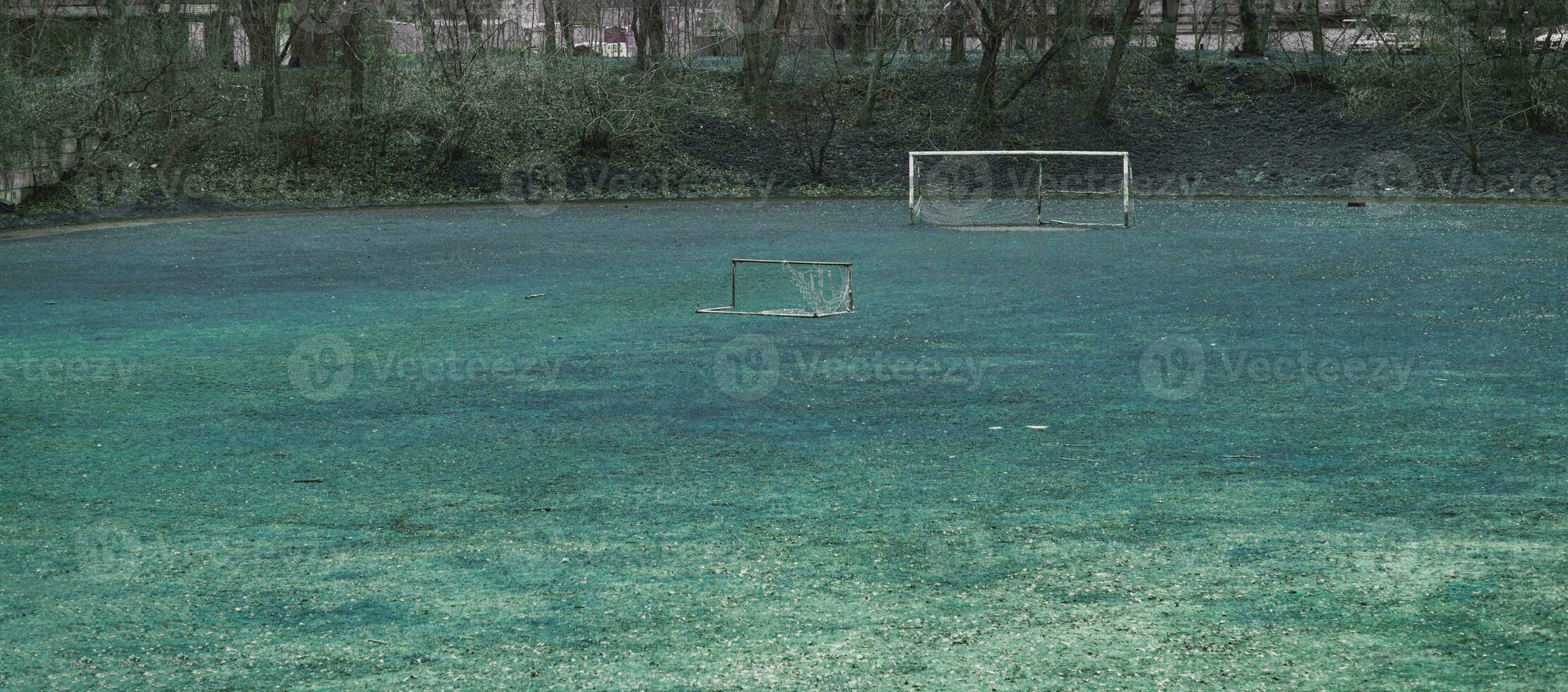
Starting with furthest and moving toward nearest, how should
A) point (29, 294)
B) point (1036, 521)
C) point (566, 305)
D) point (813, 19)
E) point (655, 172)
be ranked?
point (813, 19) < point (655, 172) < point (29, 294) < point (566, 305) < point (1036, 521)

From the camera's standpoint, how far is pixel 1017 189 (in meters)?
24.2

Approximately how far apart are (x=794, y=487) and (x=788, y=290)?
21.0 feet

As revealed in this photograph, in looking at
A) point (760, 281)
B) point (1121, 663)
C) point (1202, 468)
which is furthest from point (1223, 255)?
point (1121, 663)

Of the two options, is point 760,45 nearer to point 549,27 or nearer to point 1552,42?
point 549,27

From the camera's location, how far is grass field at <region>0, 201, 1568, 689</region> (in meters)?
4.09

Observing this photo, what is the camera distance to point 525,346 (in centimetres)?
941

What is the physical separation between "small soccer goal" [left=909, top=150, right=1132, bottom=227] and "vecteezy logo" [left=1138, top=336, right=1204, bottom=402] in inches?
368

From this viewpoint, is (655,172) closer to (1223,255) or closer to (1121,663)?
(1223,255)

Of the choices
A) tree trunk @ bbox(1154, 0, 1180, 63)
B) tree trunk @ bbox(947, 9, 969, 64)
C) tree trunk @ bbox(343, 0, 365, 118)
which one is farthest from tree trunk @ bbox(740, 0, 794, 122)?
tree trunk @ bbox(1154, 0, 1180, 63)

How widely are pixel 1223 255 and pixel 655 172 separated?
1226 centimetres

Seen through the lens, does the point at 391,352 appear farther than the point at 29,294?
No

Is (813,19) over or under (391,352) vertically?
over

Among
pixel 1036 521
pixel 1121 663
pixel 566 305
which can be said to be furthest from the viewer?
pixel 566 305

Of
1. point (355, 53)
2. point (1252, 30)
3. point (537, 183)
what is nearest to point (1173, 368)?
point (537, 183)
